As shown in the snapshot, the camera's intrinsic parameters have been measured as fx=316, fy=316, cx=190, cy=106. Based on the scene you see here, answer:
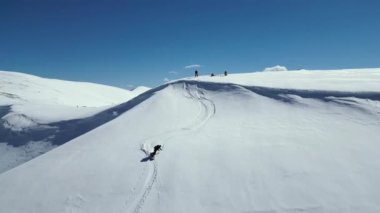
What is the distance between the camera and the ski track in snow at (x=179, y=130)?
57.3 feet

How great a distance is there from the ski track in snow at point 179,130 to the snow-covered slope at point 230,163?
0.09 metres

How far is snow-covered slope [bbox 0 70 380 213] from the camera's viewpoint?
53.1 feet

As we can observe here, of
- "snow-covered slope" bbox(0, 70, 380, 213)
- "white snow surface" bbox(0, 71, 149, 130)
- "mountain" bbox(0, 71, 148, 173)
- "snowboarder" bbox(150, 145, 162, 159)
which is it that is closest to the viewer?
"snow-covered slope" bbox(0, 70, 380, 213)

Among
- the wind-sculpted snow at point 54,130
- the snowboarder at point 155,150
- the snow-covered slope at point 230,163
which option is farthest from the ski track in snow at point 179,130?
the wind-sculpted snow at point 54,130

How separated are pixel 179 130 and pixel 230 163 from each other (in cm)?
760

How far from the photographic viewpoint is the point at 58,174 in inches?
834

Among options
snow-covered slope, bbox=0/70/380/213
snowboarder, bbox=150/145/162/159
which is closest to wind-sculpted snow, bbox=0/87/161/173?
snow-covered slope, bbox=0/70/380/213

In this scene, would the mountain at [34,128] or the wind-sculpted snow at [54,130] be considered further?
the wind-sculpted snow at [54,130]

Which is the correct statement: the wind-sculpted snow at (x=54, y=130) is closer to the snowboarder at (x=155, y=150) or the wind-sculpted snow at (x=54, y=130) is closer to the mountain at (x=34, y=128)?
the mountain at (x=34, y=128)

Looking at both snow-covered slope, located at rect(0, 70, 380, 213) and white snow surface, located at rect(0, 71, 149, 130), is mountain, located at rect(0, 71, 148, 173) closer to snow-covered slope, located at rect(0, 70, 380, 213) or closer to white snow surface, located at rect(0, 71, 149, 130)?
white snow surface, located at rect(0, 71, 149, 130)

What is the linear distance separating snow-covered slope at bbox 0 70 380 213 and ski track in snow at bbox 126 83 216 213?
85mm

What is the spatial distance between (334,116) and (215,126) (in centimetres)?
904

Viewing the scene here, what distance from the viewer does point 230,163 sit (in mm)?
19359

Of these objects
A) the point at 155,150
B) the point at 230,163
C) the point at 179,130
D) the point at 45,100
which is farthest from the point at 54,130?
the point at 45,100
